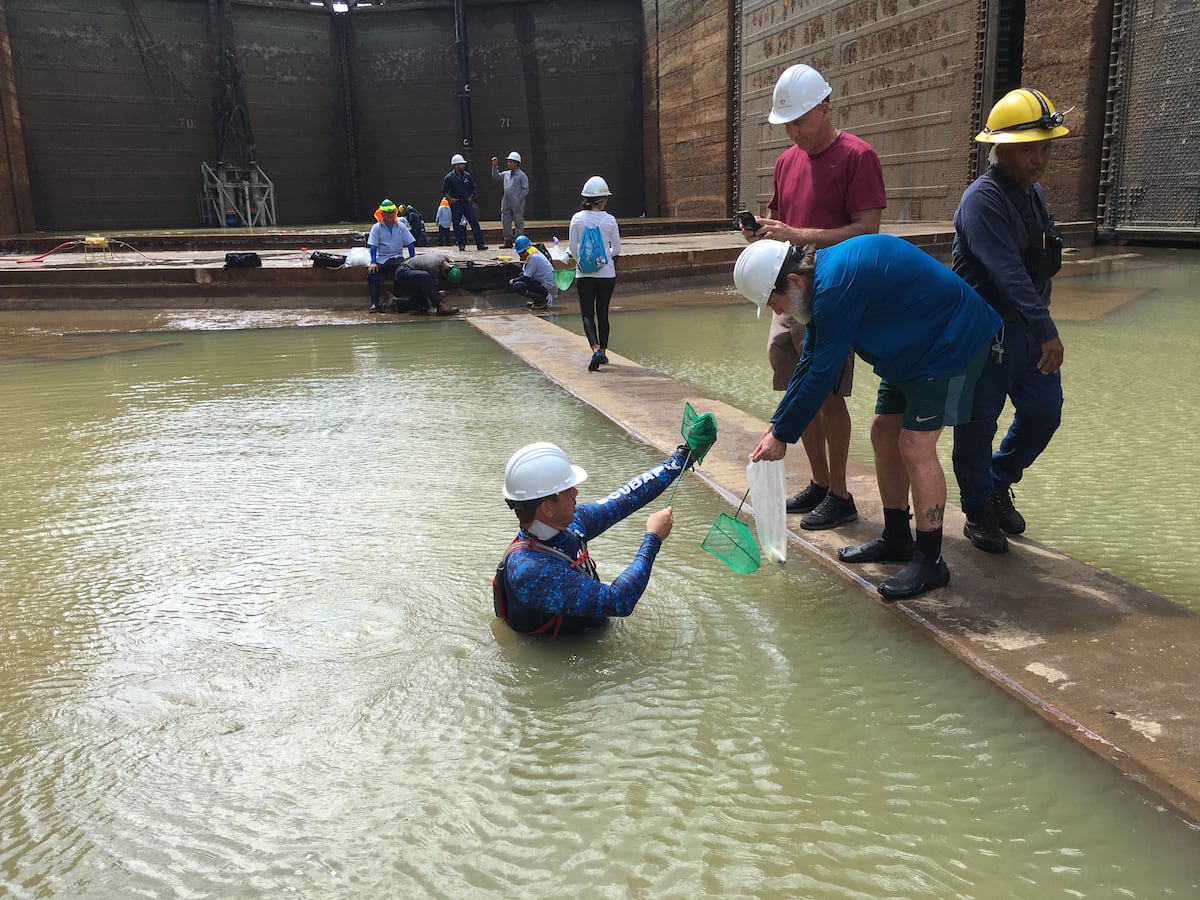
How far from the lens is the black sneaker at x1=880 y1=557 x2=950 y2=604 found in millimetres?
3066

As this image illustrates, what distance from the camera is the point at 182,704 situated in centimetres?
264

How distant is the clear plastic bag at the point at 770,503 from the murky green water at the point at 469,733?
154 millimetres

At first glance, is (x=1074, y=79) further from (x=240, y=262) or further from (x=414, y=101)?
(x=414, y=101)

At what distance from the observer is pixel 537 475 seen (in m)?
2.77

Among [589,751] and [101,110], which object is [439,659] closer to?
[589,751]

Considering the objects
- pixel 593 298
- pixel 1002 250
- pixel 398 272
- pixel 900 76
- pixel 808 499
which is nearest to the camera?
pixel 1002 250

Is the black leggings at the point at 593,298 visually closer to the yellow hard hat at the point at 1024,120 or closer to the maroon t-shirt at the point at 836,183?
the maroon t-shirt at the point at 836,183

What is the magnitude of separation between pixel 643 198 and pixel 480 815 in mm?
27420

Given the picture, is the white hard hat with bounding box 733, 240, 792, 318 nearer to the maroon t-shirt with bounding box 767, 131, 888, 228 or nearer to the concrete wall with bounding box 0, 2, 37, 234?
the maroon t-shirt with bounding box 767, 131, 888, 228

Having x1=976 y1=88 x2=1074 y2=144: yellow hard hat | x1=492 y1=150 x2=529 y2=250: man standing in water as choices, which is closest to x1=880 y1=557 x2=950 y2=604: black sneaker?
x1=976 y1=88 x2=1074 y2=144: yellow hard hat

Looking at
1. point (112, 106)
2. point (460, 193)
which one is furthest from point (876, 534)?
point (112, 106)

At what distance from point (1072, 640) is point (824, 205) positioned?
1.91 m

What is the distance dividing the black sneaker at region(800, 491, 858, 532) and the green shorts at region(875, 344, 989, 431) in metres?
0.75

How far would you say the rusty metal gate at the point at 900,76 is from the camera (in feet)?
52.0
